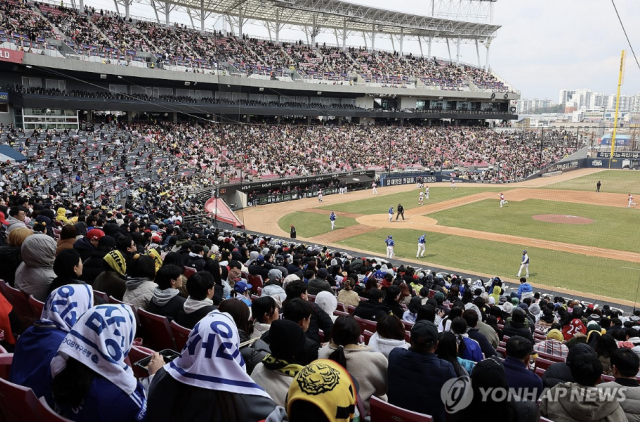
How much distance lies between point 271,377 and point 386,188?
51.6 metres

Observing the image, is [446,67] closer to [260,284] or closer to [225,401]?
[260,284]

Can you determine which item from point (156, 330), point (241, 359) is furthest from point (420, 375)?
point (156, 330)

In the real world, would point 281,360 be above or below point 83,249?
above

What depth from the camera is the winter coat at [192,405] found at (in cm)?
315

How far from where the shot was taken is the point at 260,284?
34.6 ft

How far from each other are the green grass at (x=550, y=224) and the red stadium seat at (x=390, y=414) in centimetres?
2936

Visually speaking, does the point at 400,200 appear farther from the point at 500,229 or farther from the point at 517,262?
the point at 517,262

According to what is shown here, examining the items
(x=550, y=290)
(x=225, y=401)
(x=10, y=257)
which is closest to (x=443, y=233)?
(x=550, y=290)

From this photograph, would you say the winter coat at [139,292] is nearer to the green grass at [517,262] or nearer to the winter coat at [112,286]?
the winter coat at [112,286]

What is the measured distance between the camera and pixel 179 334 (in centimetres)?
559

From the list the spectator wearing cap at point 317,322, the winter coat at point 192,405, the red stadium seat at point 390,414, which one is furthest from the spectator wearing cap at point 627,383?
the winter coat at point 192,405

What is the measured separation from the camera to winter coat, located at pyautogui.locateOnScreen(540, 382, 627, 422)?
4.16 meters

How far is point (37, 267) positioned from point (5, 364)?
2.28 meters

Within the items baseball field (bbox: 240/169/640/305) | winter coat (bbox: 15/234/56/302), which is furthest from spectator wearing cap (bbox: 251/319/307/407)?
baseball field (bbox: 240/169/640/305)
